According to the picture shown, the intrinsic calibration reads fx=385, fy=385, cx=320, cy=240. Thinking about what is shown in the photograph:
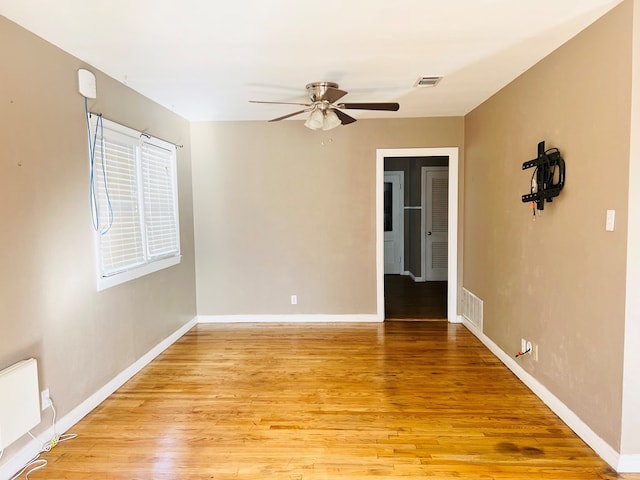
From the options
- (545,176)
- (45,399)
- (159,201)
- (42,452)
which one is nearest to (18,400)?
(45,399)

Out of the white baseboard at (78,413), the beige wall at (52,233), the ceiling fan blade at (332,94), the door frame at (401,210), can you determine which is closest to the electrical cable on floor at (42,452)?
the white baseboard at (78,413)

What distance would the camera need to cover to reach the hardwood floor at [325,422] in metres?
2.17

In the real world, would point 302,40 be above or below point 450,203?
above

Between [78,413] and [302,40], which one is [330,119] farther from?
→ [78,413]

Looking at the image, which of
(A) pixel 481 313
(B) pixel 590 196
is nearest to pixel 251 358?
(A) pixel 481 313

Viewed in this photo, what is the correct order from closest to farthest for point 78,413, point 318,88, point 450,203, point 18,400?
point 18,400
point 78,413
point 318,88
point 450,203

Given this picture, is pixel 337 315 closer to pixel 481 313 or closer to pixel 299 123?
pixel 481 313

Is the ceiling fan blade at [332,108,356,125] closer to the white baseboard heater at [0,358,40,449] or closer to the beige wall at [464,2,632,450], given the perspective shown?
the beige wall at [464,2,632,450]

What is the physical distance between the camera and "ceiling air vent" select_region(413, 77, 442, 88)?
328cm

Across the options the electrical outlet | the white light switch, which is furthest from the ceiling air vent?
the electrical outlet

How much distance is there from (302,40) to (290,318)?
3369mm

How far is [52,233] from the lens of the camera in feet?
8.18

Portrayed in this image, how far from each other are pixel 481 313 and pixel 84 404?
372 cm

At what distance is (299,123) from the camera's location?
15.5ft
